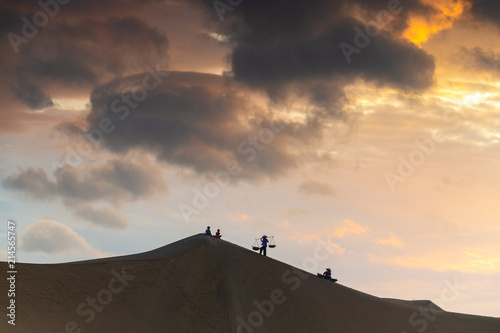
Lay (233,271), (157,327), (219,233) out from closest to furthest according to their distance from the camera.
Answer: (157,327), (233,271), (219,233)

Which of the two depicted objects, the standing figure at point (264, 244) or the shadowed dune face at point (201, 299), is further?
the standing figure at point (264, 244)

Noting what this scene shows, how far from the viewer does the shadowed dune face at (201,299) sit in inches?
1737

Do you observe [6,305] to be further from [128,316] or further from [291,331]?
[291,331]

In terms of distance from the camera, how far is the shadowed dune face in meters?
44.1

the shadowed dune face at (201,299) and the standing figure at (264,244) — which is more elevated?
the standing figure at (264,244)

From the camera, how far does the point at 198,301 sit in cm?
4684

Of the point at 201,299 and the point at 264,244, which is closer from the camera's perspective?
the point at 201,299

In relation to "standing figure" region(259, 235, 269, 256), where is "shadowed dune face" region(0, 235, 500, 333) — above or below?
below

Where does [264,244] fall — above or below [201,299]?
above

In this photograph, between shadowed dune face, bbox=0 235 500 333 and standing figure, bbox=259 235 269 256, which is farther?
standing figure, bbox=259 235 269 256

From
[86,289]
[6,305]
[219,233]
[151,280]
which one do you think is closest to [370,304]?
[219,233]

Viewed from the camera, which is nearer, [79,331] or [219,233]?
[79,331]

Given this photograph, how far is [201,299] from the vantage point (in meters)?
47.0

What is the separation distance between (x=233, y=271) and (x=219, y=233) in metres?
5.69
